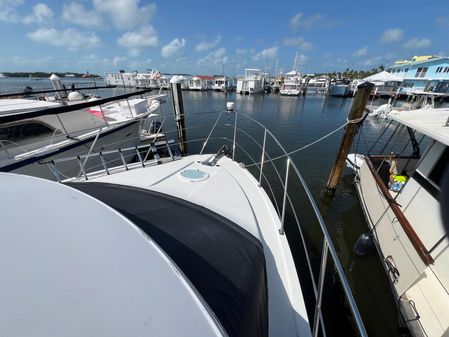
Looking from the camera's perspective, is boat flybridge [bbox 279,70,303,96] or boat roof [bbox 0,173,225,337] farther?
boat flybridge [bbox 279,70,303,96]

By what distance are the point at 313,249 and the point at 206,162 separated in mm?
3349

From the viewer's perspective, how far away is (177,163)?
424 centimetres

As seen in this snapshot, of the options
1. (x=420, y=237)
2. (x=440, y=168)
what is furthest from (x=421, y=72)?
(x=420, y=237)

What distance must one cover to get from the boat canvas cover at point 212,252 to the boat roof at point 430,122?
3.50m

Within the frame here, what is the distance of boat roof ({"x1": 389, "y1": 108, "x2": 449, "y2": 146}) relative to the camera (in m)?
3.31

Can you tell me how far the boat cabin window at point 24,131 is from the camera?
16.9 feet

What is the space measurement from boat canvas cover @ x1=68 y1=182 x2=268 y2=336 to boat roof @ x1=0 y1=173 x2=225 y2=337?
0.33 meters

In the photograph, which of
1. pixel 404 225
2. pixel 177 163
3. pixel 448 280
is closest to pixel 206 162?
pixel 177 163

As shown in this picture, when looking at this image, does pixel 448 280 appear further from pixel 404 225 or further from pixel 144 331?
pixel 144 331

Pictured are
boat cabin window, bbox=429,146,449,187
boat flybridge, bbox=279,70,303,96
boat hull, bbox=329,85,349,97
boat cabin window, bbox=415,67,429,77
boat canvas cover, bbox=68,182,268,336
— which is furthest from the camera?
boat hull, bbox=329,85,349,97

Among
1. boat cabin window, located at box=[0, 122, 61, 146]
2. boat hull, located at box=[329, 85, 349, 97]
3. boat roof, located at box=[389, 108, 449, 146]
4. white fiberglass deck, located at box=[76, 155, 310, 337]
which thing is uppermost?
boat roof, located at box=[389, 108, 449, 146]

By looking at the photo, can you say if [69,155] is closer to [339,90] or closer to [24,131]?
[24,131]

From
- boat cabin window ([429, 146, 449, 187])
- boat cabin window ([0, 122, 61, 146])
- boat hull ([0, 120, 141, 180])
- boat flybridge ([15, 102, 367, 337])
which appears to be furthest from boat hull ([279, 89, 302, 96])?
boat flybridge ([15, 102, 367, 337])

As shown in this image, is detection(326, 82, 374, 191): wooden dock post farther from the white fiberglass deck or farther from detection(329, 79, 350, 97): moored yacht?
detection(329, 79, 350, 97): moored yacht
